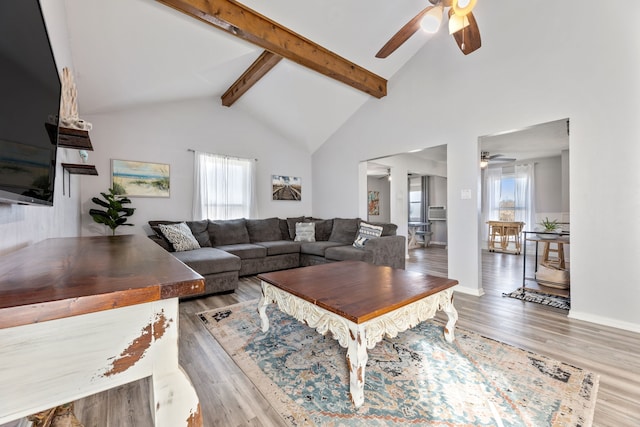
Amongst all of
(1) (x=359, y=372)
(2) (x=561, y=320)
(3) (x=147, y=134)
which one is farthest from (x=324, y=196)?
(1) (x=359, y=372)

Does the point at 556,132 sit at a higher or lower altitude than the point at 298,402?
higher

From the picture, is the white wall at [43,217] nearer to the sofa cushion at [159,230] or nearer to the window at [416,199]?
the sofa cushion at [159,230]

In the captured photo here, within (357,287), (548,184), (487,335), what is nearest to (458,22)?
(357,287)

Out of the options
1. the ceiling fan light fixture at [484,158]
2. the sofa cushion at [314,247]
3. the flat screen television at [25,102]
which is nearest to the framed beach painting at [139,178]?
the sofa cushion at [314,247]

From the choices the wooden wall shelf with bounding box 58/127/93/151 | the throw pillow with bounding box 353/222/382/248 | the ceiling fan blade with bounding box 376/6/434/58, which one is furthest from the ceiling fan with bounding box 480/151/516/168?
the wooden wall shelf with bounding box 58/127/93/151

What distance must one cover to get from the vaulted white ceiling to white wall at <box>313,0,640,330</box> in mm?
455

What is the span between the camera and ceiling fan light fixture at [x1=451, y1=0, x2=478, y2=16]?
6.22 feet

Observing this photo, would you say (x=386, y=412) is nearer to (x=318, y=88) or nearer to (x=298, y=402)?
(x=298, y=402)

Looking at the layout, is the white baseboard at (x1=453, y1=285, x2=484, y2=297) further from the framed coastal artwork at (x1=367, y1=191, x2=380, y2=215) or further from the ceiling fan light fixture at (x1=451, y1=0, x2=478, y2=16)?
the framed coastal artwork at (x1=367, y1=191, x2=380, y2=215)

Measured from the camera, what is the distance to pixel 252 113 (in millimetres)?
5098

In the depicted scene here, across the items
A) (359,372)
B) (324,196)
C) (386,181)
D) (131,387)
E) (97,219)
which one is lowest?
(131,387)

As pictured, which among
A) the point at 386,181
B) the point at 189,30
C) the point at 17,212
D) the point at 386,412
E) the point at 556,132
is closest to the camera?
Answer: the point at 17,212

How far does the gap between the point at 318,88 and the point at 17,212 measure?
385 cm

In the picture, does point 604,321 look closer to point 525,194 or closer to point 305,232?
point 305,232
